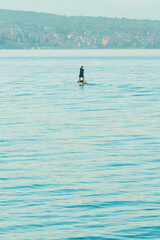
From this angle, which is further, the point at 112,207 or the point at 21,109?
the point at 21,109

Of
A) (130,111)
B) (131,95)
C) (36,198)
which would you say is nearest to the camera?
(36,198)

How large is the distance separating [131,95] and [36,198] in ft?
153

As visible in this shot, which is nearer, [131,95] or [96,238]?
[96,238]

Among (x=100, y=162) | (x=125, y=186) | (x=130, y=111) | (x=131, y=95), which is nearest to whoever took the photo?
(x=125, y=186)

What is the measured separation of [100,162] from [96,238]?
32.8ft

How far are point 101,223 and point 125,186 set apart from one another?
14.1 ft

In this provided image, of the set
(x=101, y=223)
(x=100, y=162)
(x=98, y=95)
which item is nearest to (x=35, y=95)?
(x=98, y=95)

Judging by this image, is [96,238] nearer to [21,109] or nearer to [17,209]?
[17,209]

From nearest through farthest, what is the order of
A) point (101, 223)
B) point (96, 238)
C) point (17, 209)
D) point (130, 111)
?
point (96, 238)
point (101, 223)
point (17, 209)
point (130, 111)

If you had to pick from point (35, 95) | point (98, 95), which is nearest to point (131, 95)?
point (98, 95)

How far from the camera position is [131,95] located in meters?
65.5

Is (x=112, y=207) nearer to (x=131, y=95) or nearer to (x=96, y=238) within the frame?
(x=96, y=238)

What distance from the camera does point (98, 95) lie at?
2586 inches

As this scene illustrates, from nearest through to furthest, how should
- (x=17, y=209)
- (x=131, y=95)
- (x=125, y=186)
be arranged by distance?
(x=17, y=209) < (x=125, y=186) < (x=131, y=95)
